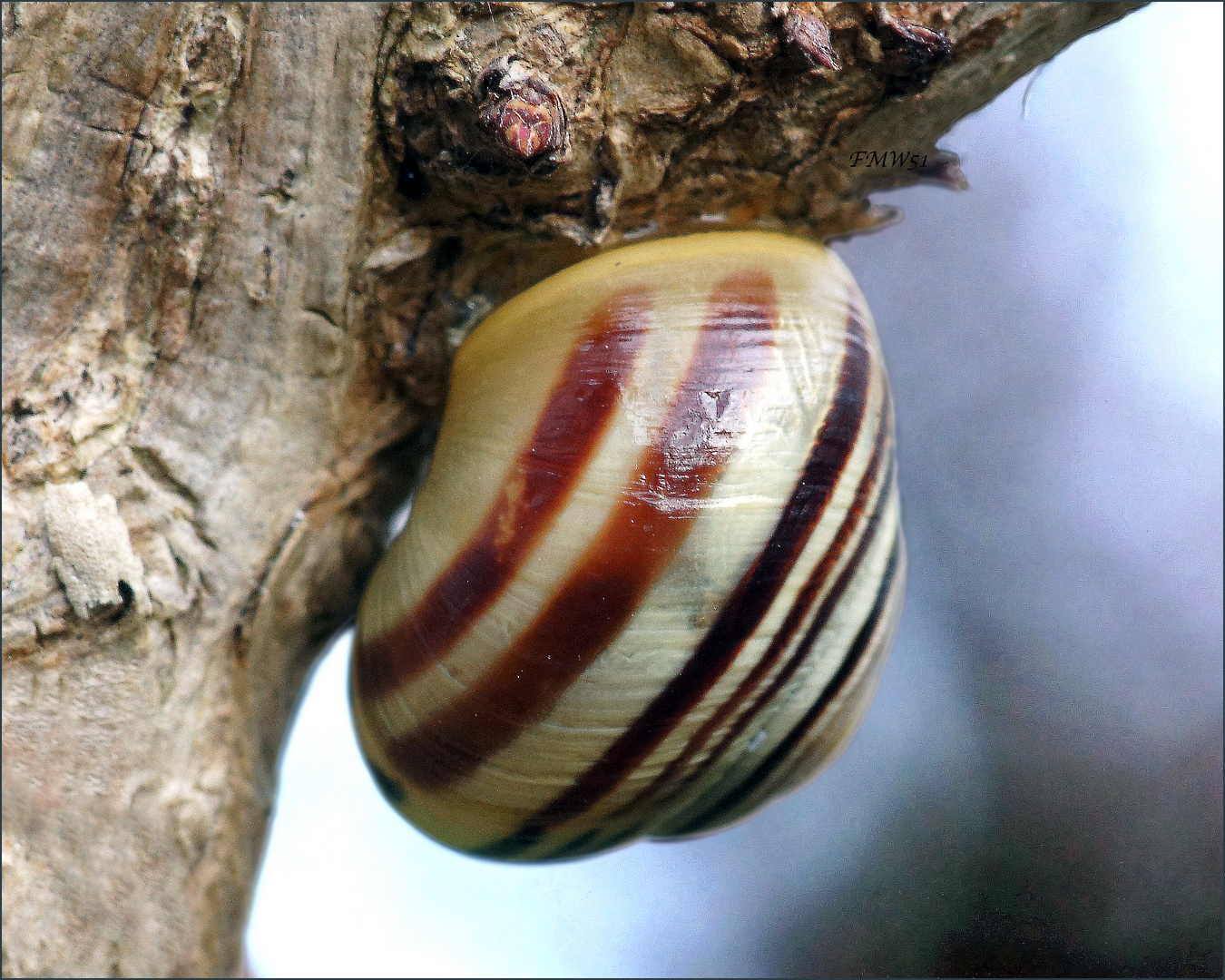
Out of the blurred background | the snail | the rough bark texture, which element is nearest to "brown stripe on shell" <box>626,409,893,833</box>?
the snail

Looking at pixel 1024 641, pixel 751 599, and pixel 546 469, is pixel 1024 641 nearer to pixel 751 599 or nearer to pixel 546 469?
pixel 751 599

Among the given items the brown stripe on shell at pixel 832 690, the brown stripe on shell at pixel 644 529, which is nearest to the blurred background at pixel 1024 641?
the brown stripe on shell at pixel 832 690

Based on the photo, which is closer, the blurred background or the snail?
the snail

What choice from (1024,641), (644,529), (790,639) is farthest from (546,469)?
(1024,641)

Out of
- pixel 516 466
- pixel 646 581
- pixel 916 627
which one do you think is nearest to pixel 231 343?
pixel 516 466

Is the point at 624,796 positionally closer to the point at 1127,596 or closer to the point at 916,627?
the point at 916,627

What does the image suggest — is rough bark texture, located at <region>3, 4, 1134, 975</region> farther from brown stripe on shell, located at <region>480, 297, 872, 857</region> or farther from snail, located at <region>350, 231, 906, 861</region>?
brown stripe on shell, located at <region>480, 297, 872, 857</region>

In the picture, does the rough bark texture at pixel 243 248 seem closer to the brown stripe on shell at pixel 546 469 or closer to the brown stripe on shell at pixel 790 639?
the brown stripe on shell at pixel 546 469

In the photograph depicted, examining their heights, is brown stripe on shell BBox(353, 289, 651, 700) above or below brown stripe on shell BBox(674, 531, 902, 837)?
above
